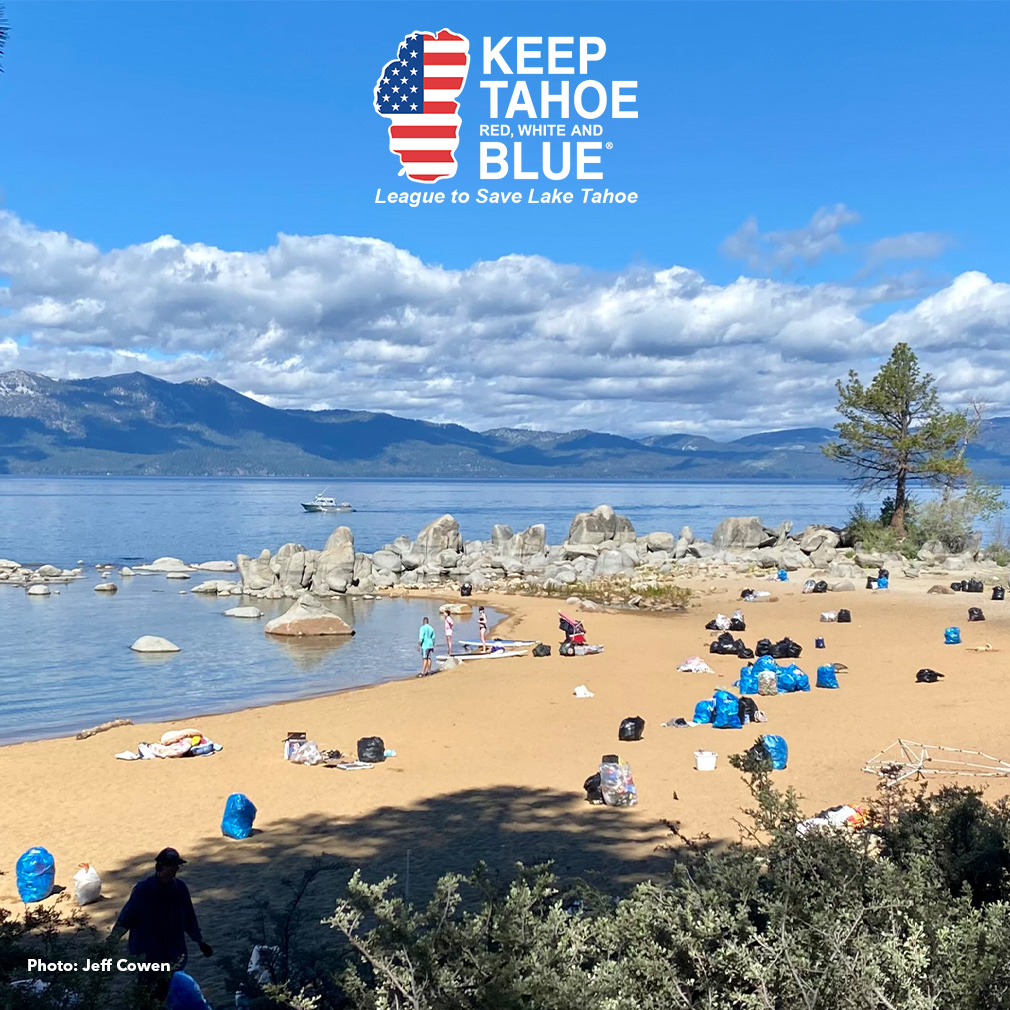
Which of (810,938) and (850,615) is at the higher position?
(810,938)

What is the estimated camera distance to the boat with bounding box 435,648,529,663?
2595cm

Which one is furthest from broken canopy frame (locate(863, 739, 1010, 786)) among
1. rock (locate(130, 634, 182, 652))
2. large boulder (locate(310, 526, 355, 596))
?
large boulder (locate(310, 526, 355, 596))

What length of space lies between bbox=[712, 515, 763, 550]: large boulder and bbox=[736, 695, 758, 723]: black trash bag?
3692cm

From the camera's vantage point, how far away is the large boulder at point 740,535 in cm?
5375

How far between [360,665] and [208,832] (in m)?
14.0

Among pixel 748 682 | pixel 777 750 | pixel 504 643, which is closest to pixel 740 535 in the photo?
pixel 504 643

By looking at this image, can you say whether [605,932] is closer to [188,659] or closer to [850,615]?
[188,659]

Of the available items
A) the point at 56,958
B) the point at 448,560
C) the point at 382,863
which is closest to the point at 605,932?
the point at 56,958

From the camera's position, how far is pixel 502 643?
28109 millimetres

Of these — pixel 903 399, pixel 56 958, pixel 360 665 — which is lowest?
pixel 360 665

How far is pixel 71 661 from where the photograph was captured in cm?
2647

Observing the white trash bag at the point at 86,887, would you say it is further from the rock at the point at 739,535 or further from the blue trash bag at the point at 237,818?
the rock at the point at 739,535

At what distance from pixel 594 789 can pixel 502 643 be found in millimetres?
15221

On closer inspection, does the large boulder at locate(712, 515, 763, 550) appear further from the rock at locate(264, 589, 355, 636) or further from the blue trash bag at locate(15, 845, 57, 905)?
the blue trash bag at locate(15, 845, 57, 905)
